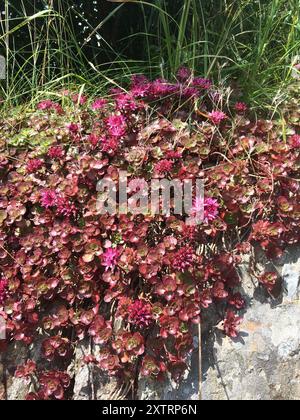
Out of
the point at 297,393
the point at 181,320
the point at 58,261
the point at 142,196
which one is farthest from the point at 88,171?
the point at 297,393

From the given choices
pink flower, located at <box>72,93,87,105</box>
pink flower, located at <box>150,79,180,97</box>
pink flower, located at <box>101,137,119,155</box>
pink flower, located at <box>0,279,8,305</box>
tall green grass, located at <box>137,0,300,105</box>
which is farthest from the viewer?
tall green grass, located at <box>137,0,300,105</box>

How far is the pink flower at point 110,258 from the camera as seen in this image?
1919 mm

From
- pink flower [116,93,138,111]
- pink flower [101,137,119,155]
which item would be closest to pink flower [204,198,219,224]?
pink flower [101,137,119,155]

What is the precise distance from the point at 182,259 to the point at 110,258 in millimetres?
271

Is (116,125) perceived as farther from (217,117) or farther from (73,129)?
(217,117)

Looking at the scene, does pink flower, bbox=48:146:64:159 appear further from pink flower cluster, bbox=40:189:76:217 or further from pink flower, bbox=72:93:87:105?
pink flower, bbox=72:93:87:105

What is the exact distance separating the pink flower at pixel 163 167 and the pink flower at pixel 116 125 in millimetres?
228

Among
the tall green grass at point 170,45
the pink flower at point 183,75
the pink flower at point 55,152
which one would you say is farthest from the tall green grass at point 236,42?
the pink flower at point 55,152

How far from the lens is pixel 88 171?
6.72 ft

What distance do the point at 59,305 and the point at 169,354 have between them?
464 millimetres

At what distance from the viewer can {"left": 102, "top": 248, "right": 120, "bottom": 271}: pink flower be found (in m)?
1.92

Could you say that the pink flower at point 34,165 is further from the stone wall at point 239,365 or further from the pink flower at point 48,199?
the stone wall at point 239,365

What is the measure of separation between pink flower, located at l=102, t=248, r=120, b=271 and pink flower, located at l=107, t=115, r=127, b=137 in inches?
19.9
